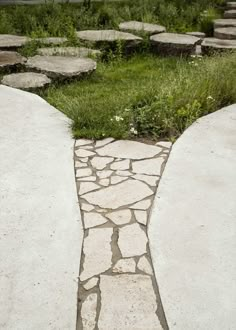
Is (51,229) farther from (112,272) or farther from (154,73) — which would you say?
(154,73)

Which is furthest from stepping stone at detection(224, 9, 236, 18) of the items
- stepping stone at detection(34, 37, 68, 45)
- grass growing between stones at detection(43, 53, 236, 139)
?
stepping stone at detection(34, 37, 68, 45)

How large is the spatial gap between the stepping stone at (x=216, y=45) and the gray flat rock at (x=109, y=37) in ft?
3.70

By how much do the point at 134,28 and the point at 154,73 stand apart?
70.9 inches

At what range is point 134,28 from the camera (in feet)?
25.9

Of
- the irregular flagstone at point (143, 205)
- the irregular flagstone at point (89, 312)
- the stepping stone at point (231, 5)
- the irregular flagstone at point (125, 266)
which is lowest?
the irregular flagstone at point (89, 312)

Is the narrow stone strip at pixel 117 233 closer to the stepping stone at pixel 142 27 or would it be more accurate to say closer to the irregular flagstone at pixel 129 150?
the irregular flagstone at pixel 129 150

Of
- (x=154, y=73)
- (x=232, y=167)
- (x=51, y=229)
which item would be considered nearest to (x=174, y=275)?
(x=51, y=229)

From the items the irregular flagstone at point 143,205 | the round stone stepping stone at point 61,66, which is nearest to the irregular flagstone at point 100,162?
the irregular flagstone at point 143,205

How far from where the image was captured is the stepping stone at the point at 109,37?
7.21 metres

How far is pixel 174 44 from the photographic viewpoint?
720 cm

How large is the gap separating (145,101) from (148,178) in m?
1.43

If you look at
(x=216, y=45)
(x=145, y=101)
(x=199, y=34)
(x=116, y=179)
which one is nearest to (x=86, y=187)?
(x=116, y=179)

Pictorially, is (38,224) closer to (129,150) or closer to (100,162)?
(100,162)

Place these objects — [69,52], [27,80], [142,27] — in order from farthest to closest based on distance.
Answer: [142,27] < [69,52] < [27,80]
